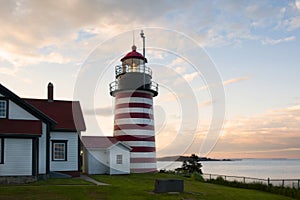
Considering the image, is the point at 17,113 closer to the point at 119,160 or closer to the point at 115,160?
the point at 115,160

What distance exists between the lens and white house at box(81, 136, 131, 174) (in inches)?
1234

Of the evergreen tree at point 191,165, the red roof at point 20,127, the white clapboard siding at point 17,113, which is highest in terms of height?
the white clapboard siding at point 17,113

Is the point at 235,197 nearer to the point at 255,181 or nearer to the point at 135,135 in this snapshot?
the point at 255,181

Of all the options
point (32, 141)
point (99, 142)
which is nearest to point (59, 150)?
point (32, 141)

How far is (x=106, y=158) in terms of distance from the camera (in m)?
31.5

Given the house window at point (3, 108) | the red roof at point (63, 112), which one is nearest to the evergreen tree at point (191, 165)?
the red roof at point (63, 112)

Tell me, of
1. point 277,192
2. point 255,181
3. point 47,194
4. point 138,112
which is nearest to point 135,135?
point 138,112

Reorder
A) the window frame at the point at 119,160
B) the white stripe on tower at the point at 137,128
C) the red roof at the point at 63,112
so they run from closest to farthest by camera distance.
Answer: the red roof at the point at 63,112, the window frame at the point at 119,160, the white stripe on tower at the point at 137,128

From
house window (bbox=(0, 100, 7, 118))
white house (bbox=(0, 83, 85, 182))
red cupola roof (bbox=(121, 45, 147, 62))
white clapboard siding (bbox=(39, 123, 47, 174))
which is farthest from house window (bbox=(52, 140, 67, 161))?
red cupola roof (bbox=(121, 45, 147, 62))

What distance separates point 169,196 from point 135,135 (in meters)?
13.7

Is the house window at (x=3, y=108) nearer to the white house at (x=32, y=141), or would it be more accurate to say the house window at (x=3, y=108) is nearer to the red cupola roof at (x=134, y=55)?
the white house at (x=32, y=141)

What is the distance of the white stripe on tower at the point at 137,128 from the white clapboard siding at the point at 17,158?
10.0 meters

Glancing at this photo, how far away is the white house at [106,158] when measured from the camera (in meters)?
31.3

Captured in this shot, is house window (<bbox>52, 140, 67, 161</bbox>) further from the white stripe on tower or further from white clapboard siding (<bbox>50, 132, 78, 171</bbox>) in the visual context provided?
the white stripe on tower
